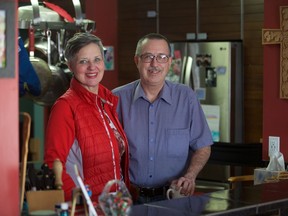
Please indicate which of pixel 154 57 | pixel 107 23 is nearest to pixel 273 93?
pixel 154 57

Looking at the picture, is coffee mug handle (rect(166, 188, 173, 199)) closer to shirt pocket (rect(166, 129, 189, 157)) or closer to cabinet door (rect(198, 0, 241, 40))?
shirt pocket (rect(166, 129, 189, 157))

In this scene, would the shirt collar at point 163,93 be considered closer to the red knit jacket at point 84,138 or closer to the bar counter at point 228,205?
the red knit jacket at point 84,138

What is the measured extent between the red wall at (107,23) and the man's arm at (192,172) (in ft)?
13.3

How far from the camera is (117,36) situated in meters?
7.77

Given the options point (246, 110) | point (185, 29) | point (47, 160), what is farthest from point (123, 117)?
point (185, 29)

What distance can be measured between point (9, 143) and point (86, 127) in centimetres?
74

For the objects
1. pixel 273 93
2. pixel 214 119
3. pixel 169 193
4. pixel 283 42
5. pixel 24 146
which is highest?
pixel 283 42

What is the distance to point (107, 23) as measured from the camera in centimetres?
772

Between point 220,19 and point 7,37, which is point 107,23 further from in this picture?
point 7,37

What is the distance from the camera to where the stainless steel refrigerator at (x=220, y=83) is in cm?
641

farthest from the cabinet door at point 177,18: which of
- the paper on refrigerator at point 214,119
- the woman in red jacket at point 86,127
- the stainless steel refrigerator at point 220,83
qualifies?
the woman in red jacket at point 86,127

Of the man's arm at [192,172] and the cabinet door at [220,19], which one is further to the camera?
the cabinet door at [220,19]

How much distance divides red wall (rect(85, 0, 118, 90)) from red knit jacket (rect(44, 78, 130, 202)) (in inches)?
175

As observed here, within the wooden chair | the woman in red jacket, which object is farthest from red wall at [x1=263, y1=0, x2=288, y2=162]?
the wooden chair
